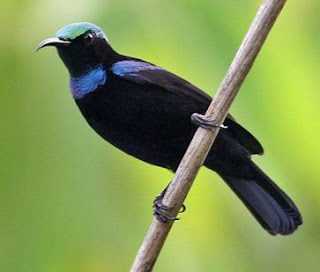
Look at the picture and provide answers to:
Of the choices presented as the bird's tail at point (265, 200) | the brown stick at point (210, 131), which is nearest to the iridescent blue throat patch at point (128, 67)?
the bird's tail at point (265, 200)

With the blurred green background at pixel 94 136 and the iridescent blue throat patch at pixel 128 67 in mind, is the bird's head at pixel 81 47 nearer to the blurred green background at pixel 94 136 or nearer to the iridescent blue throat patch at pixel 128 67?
the iridescent blue throat patch at pixel 128 67

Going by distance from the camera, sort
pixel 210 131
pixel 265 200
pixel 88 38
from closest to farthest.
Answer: pixel 210 131 → pixel 88 38 → pixel 265 200

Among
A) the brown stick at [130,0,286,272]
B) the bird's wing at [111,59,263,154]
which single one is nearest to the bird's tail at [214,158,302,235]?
the bird's wing at [111,59,263,154]

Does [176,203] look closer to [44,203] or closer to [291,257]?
[44,203]

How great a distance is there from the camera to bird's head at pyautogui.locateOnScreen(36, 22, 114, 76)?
1.01 metres

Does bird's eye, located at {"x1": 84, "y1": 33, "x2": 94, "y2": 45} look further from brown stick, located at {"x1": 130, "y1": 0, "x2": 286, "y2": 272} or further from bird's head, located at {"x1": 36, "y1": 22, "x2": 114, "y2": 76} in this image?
brown stick, located at {"x1": 130, "y1": 0, "x2": 286, "y2": 272}

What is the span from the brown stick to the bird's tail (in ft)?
1.25

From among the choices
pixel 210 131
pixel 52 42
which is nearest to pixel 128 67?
pixel 52 42

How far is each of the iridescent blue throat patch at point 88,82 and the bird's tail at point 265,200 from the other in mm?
292

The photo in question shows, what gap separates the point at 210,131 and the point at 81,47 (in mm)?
396

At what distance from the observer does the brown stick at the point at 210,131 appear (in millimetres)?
732

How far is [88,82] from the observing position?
3.66ft

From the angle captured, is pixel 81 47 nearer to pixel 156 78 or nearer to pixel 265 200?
pixel 156 78

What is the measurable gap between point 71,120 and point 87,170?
70mm
